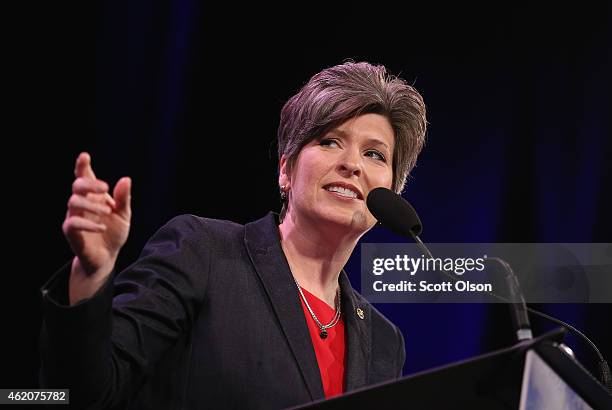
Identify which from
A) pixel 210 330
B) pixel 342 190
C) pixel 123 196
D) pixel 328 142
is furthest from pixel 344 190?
pixel 123 196

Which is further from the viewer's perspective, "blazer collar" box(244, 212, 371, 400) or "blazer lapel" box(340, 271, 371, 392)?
"blazer lapel" box(340, 271, 371, 392)

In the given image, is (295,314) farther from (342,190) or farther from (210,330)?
(342,190)

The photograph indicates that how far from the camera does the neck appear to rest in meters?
1.85

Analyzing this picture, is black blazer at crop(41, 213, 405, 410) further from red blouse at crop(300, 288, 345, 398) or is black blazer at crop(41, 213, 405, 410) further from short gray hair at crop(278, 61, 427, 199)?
short gray hair at crop(278, 61, 427, 199)

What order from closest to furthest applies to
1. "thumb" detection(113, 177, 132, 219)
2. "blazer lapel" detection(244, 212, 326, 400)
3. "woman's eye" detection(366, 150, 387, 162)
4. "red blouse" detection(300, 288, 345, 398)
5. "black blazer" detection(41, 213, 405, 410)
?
"thumb" detection(113, 177, 132, 219) → "black blazer" detection(41, 213, 405, 410) → "blazer lapel" detection(244, 212, 326, 400) → "red blouse" detection(300, 288, 345, 398) → "woman's eye" detection(366, 150, 387, 162)

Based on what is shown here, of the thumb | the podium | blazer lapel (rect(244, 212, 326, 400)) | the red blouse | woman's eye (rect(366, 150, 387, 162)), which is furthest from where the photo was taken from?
woman's eye (rect(366, 150, 387, 162))

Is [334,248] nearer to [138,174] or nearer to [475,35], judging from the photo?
[138,174]

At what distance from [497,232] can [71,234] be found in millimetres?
2699

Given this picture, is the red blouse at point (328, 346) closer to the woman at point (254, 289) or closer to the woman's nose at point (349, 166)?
the woman at point (254, 289)

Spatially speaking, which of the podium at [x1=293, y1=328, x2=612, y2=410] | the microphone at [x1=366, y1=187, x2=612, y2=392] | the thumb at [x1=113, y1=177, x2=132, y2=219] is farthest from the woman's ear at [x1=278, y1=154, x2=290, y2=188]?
the podium at [x1=293, y1=328, x2=612, y2=410]

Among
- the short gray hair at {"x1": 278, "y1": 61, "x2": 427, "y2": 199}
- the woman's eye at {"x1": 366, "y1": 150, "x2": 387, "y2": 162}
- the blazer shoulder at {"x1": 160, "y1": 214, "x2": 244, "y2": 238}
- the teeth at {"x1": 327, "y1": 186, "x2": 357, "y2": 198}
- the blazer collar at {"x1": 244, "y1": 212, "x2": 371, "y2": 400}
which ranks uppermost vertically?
the short gray hair at {"x1": 278, "y1": 61, "x2": 427, "y2": 199}

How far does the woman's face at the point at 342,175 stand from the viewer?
5.98ft

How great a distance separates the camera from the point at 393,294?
3334 mm

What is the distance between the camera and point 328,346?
69.4 inches
